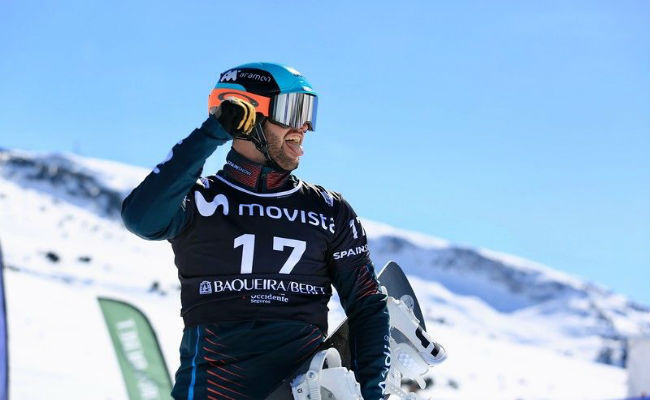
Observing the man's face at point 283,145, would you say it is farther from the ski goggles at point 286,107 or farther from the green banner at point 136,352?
the green banner at point 136,352

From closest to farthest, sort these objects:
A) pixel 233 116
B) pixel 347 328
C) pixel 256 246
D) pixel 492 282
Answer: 1. pixel 233 116
2. pixel 256 246
3. pixel 347 328
4. pixel 492 282

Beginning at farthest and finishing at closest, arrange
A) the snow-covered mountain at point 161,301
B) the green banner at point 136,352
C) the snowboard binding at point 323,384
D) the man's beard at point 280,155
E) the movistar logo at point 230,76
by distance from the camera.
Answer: the snow-covered mountain at point 161,301, the green banner at point 136,352, the movistar logo at point 230,76, the man's beard at point 280,155, the snowboard binding at point 323,384

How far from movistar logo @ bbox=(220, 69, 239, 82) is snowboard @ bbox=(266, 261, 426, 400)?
1.22 m

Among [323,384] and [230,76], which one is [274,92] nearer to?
[230,76]

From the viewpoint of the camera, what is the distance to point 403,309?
4.48m

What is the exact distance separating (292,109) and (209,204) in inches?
22.7

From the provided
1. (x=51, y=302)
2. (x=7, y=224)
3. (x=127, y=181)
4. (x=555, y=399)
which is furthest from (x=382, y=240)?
(x=51, y=302)

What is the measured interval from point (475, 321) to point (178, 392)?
137217mm

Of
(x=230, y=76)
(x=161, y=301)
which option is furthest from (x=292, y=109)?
(x=161, y=301)

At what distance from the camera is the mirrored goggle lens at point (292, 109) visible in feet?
13.2

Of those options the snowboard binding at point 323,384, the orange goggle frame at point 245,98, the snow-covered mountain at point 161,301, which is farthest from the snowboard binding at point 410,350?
the snow-covered mountain at point 161,301

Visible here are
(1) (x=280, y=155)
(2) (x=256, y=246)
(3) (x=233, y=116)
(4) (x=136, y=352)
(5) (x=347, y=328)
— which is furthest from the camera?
(4) (x=136, y=352)

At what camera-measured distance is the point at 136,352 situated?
13.6 metres

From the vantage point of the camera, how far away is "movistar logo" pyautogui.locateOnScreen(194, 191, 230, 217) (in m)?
3.80
